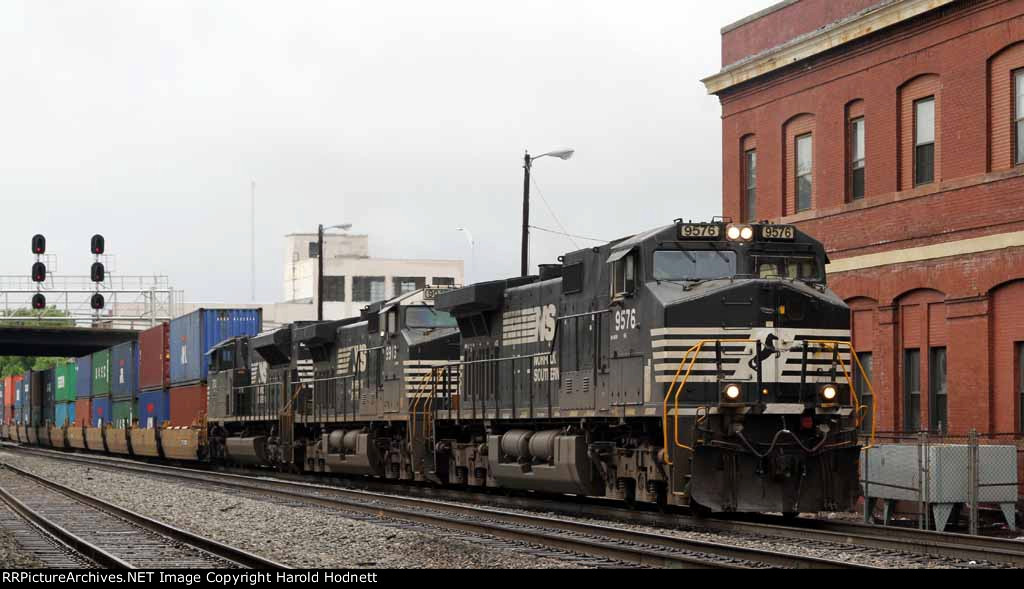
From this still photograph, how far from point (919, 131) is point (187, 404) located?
25842 millimetres

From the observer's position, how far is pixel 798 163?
32562 mm

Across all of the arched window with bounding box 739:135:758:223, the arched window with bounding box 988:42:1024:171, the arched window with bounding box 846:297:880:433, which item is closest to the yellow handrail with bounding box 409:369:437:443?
the arched window with bounding box 846:297:880:433

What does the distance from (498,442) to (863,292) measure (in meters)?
9.34

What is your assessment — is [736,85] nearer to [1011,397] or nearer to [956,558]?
[1011,397]

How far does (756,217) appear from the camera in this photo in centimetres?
3419

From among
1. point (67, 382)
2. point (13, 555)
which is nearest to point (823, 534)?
point (13, 555)

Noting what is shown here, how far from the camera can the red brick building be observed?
25.9 meters

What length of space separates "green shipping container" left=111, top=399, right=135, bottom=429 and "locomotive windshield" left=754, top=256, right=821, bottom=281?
37075mm

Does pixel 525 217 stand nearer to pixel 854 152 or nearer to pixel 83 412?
pixel 854 152

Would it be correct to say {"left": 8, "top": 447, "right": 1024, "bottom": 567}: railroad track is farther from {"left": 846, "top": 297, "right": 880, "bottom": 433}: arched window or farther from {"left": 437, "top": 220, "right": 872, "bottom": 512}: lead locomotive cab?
{"left": 846, "top": 297, "right": 880, "bottom": 433}: arched window

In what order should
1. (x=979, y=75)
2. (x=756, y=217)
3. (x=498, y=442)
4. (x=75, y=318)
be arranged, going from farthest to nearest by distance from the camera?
(x=75, y=318)
(x=756, y=217)
(x=979, y=75)
(x=498, y=442)

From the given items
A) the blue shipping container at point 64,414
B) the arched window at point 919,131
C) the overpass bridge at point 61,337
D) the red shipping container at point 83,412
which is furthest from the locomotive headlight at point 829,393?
the overpass bridge at point 61,337

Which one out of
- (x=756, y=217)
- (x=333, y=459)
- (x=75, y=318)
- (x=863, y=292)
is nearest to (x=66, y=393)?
(x=75, y=318)

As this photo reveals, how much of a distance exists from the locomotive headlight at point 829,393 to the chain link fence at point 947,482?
7.26 ft
